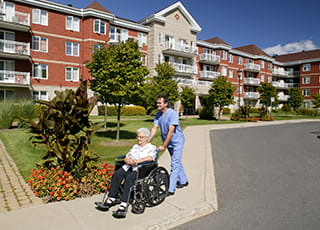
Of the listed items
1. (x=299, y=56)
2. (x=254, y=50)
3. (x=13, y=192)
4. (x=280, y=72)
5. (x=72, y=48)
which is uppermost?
(x=299, y=56)

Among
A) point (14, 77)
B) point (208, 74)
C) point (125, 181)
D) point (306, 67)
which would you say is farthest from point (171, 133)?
point (306, 67)

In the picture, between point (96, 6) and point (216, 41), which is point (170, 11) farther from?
point (216, 41)

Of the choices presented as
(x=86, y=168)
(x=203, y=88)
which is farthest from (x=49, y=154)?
(x=203, y=88)

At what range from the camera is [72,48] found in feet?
93.8

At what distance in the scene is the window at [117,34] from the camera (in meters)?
30.6

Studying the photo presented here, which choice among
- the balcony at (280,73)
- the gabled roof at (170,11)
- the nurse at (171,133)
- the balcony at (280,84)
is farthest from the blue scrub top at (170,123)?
the balcony at (280,73)

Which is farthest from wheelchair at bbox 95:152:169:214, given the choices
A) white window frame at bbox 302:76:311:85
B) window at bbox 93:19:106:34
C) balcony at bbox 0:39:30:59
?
white window frame at bbox 302:76:311:85

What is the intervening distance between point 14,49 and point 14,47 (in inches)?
8.7

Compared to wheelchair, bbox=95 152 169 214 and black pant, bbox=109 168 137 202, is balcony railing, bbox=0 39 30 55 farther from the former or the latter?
black pant, bbox=109 168 137 202

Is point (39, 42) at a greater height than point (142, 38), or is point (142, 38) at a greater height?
point (142, 38)

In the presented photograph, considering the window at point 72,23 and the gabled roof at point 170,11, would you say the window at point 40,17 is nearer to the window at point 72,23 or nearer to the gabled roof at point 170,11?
the window at point 72,23

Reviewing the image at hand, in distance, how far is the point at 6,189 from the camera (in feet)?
16.8

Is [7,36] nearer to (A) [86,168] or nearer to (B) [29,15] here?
(B) [29,15]

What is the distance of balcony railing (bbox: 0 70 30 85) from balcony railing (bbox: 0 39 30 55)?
6.43 ft
